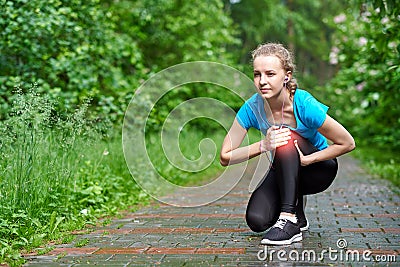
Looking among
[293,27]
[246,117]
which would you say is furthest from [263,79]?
[293,27]

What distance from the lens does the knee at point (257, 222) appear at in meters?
3.87

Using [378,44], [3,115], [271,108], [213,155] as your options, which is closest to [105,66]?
[3,115]

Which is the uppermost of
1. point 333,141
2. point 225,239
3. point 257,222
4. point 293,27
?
point 293,27

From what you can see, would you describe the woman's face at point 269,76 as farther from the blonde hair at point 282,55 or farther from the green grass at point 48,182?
the green grass at point 48,182

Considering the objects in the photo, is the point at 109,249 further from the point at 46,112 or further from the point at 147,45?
the point at 147,45

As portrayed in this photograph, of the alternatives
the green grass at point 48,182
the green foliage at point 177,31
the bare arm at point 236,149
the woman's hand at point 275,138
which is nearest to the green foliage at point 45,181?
the green grass at point 48,182

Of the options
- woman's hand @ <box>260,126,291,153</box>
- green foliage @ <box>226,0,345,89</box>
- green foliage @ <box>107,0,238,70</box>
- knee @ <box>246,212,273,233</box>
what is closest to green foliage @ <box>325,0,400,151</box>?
green foliage @ <box>226,0,345,89</box>

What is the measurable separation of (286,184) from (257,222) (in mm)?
318

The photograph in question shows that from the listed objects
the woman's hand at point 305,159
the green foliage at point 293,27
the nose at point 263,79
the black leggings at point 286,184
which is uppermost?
the green foliage at point 293,27

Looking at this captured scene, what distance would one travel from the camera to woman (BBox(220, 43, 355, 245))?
3730 mm

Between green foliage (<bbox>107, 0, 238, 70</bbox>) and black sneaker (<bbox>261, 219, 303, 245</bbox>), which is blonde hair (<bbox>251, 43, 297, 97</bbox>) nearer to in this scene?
black sneaker (<bbox>261, 219, 303, 245</bbox>)

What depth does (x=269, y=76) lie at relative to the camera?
12.3 feet

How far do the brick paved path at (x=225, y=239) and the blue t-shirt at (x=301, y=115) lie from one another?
67cm

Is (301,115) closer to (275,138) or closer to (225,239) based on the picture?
(275,138)
